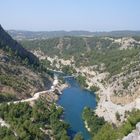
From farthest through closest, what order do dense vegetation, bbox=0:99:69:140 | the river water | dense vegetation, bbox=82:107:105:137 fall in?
the river water < dense vegetation, bbox=82:107:105:137 < dense vegetation, bbox=0:99:69:140

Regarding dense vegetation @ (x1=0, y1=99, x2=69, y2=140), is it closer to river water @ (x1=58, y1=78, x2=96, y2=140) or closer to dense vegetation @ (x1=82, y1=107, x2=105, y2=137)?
river water @ (x1=58, y1=78, x2=96, y2=140)

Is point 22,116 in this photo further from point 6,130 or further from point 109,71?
point 109,71

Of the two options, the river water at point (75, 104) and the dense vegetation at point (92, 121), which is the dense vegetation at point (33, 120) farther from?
the dense vegetation at point (92, 121)

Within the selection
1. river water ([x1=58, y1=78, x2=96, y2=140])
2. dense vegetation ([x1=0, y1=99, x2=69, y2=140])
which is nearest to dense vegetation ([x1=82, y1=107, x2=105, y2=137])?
river water ([x1=58, y1=78, x2=96, y2=140])

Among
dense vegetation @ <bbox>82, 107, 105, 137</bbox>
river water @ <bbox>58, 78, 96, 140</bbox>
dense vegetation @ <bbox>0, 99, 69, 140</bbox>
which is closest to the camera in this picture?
dense vegetation @ <bbox>0, 99, 69, 140</bbox>

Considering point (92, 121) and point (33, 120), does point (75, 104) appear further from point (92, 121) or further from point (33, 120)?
point (33, 120)

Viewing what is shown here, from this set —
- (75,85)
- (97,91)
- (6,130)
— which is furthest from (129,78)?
(6,130)

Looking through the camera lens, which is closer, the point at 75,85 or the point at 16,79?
the point at 16,79
